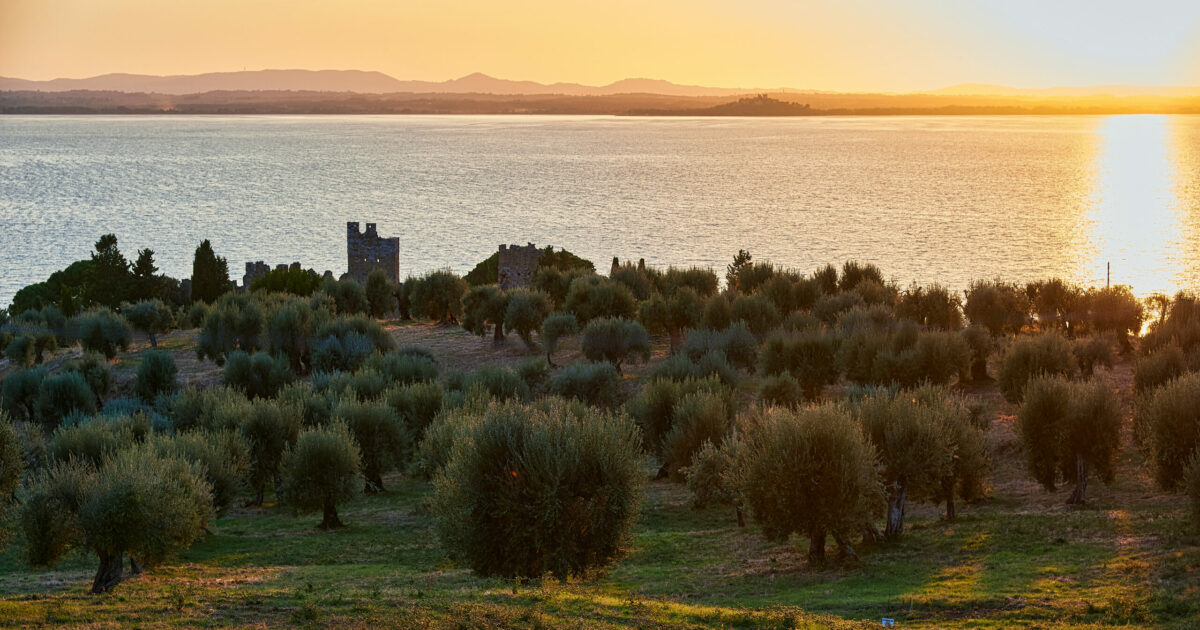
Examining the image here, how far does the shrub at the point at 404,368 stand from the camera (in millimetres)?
39938

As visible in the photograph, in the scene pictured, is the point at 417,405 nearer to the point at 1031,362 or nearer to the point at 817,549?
the point at 817,549

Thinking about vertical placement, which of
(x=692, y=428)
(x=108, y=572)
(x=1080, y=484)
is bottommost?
(x=108, y=572)

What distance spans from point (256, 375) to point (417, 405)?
446 inches

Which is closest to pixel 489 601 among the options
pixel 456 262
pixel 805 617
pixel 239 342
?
pixel 805 617

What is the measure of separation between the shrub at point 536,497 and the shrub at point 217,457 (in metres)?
9.10

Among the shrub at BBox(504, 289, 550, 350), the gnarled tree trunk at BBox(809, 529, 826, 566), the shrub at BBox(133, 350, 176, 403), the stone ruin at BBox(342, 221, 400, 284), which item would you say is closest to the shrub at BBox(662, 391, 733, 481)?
the gnarled tree trunk at BBox(809, 529, 826, 566)

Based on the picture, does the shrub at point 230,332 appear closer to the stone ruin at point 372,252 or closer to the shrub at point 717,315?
the shrub at point 717,315

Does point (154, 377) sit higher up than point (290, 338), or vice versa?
point (290, 338)

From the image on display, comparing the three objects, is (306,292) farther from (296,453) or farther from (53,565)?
(53,565)

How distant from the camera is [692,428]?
2783cm

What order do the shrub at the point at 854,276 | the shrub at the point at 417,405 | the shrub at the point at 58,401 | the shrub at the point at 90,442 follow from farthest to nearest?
1. the shrub at the point at 854,276
2. the shrub at the point at 58,401
3. the shrub at the point at 417,405
4. the shrub at the point at 90,442

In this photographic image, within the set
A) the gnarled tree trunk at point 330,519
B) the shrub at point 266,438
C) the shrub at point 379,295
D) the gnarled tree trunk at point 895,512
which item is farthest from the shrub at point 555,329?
the gnarled tree trunk at point 895,512

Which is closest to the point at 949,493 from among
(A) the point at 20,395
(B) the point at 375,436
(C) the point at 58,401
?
(B) the point at 375,436

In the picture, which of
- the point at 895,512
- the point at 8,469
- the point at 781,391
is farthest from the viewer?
the point at 781,391
